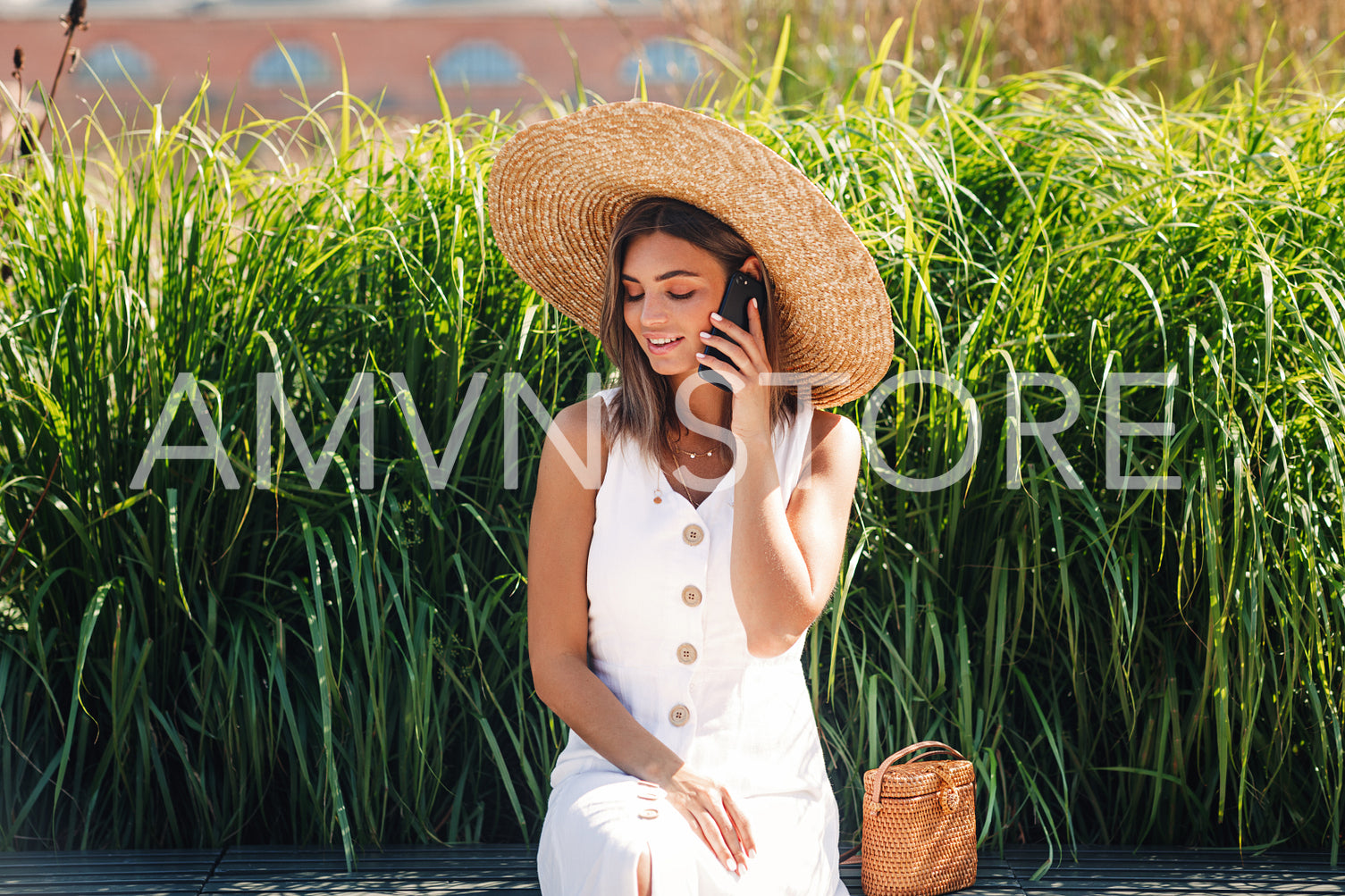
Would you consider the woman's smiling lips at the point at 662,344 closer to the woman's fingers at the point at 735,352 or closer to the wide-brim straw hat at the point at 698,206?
the woman's fingers at the point at 735,352

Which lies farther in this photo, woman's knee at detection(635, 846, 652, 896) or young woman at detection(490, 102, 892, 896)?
young woman at detection(490, 102, 892, 896)

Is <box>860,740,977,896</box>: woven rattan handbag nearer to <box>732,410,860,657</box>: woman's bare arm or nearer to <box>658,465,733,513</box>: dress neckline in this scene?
<box>732,410,860,657</box>: woman's bare arm

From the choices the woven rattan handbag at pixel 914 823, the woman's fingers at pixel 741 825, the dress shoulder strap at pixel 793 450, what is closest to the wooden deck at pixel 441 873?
the woven rattan handbag at pixel 914 823

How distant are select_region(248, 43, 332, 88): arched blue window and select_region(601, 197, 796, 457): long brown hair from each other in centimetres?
4060

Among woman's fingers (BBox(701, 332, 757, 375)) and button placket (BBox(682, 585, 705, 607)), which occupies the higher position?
woman's fingers (BBox(701, 332, 757, 375))

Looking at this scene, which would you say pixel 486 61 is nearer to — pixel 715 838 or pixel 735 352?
pixel 735 352

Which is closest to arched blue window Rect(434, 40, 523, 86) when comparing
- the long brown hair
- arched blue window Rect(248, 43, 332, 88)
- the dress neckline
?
arched blue window Rect(248, 43, 332, 88)

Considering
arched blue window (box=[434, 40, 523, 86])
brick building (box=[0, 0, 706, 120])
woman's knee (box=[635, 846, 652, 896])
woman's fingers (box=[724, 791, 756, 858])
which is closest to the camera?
woman's knee (box=[635, 846, 652, 896])

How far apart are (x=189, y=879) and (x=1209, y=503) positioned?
6.97 ft

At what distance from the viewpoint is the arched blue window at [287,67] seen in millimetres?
40281

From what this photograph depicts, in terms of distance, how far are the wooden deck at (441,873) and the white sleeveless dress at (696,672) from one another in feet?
1.68

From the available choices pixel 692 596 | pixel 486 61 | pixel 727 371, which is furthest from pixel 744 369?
pixel 486 61

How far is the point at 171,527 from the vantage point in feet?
7.21

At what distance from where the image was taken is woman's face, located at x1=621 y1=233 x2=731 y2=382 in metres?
1.81
